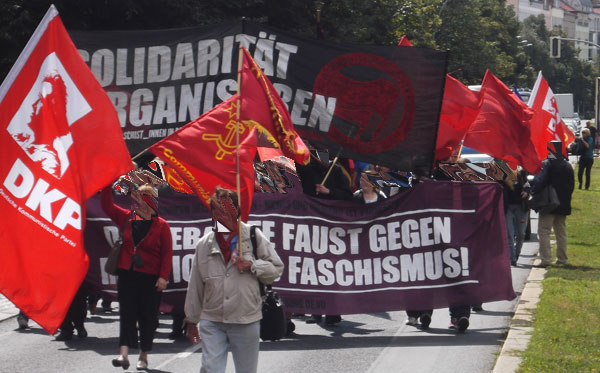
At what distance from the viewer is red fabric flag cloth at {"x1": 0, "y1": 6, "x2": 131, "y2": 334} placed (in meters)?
6.66

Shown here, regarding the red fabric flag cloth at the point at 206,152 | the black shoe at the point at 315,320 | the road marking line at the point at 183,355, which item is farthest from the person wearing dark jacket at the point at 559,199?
the red fabric flag cloth at the point at 206,152

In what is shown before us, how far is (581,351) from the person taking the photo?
31.5 ft

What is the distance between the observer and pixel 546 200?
53.4ft

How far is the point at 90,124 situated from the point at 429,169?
463cm

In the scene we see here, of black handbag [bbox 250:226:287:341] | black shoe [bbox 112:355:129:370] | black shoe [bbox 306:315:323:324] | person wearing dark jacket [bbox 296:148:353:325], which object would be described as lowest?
black shoe [bbox 306:315:323:324]

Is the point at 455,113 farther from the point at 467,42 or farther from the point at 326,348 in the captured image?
the point at 467,42

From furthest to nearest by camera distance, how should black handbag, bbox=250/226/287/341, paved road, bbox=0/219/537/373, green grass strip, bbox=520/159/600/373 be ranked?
1. paved road, bbox=0/219/537/373
2. green grass strip, bbox=520/159/600/373
3. black handbag, bbox=250/226/287/341

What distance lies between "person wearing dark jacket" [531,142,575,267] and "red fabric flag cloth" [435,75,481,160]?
3.38 metres

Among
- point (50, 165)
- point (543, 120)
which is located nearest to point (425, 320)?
point (50, 165)

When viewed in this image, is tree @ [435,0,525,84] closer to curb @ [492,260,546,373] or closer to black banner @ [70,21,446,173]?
curb @ [492,260,546,373]

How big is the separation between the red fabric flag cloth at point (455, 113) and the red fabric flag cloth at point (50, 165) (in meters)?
6.36

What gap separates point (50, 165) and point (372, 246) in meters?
4.89

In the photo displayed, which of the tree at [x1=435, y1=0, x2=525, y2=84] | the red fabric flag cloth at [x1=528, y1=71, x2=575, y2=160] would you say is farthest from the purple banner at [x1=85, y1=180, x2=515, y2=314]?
the tree at [x1=435, y1=0, x2=525, y2=84]

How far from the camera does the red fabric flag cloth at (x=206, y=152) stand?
27.7 feet
